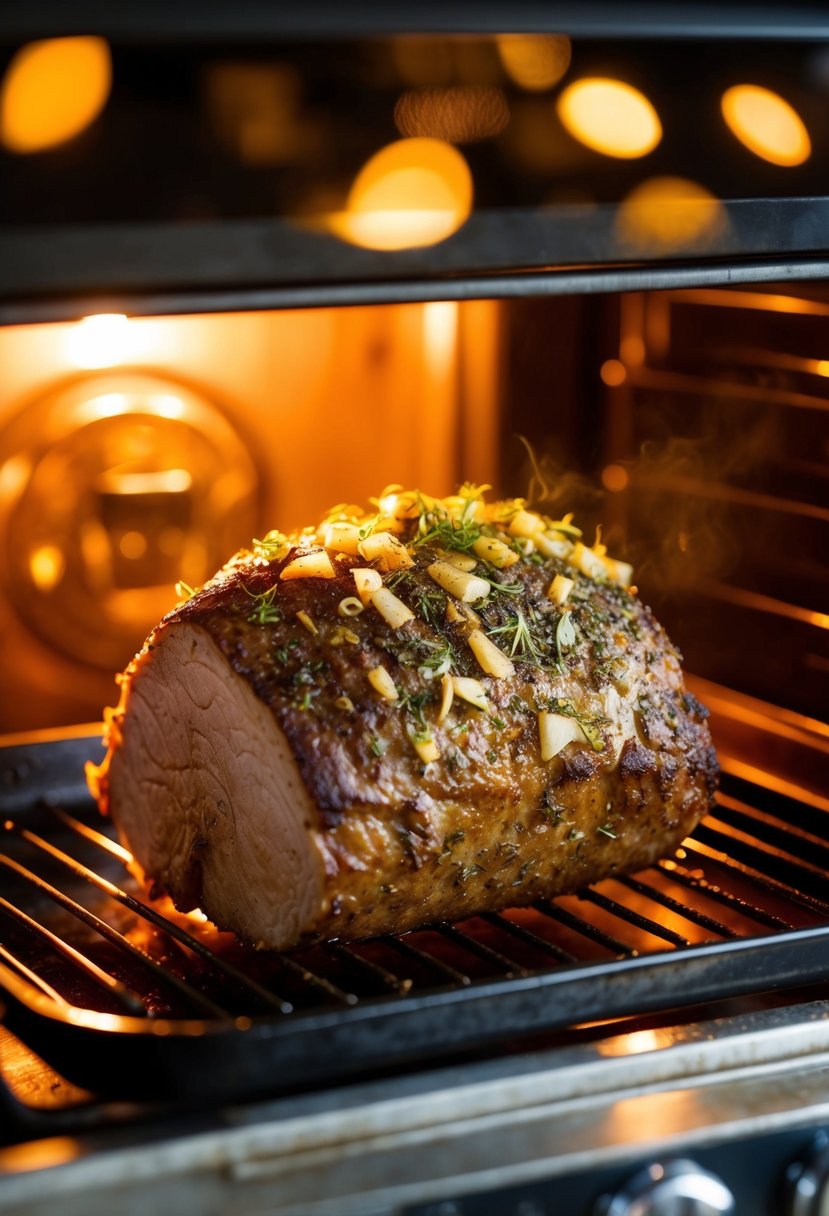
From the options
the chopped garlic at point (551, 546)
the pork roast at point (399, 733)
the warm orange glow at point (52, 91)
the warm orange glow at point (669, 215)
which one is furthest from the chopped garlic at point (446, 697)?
the warm orange glow at point (52, 91)

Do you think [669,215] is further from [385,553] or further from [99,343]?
[99,343]

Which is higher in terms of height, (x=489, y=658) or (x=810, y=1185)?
(x=489, y=658)

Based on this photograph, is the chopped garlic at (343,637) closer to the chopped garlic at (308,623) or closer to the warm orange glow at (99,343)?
the chopped garlic at (308,623)

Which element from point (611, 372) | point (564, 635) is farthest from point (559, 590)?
point (611, 372)

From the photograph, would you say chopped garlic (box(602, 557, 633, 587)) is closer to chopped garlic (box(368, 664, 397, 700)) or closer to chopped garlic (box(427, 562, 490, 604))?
→ chopped garlic (box(427, 562, 490, 604))

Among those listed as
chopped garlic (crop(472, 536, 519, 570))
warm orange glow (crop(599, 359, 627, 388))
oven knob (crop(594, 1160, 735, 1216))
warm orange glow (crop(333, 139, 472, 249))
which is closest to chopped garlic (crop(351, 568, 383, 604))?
chopped garlic (crop(472, 536, 519, 570))

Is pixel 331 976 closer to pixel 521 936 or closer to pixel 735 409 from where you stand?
pixel 521 936
